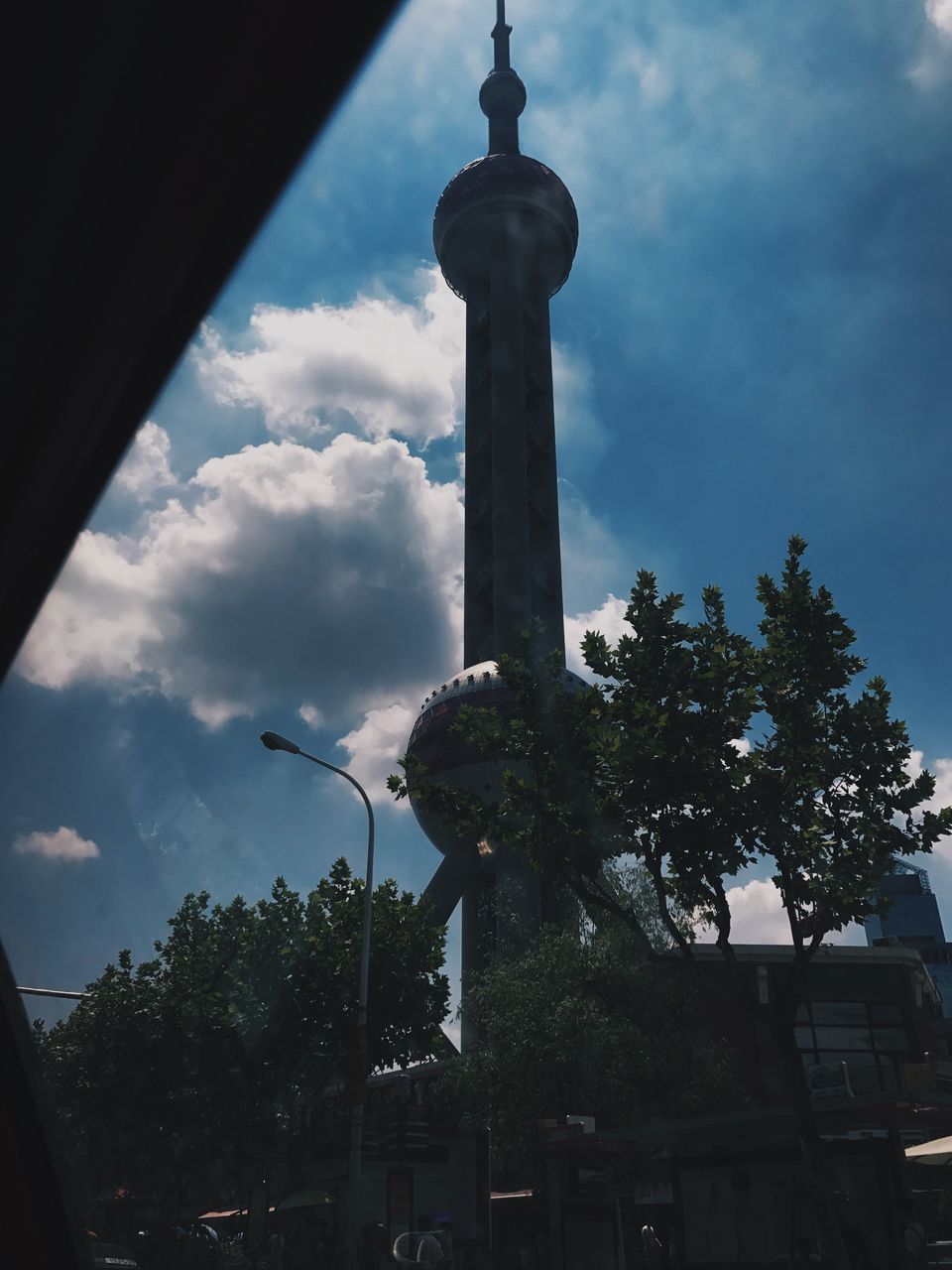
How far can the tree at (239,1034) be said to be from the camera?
2964cm

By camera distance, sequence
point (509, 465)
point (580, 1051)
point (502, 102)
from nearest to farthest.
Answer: point (580, 1051)
point (509, 465)
point (502, 102)

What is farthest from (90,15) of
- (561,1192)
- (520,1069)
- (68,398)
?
(520,1069)

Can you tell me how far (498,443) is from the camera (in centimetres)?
7781

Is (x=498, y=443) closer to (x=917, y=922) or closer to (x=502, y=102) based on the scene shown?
(x=502, y=102)

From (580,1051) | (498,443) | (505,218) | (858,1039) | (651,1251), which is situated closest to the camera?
(651,1251)

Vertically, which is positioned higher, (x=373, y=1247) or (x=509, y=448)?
(x=509, y=448)

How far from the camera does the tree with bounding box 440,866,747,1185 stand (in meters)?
30.5

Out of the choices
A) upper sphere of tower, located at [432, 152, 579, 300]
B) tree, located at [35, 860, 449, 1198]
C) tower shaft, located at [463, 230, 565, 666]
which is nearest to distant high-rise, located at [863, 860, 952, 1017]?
Answer: tower shaft, located at [463, 230, 565, 666]

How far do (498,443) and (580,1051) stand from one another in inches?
2160

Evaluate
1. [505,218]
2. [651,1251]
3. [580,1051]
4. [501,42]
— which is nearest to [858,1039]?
[580,1051]

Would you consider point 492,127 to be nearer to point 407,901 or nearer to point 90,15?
point 407,901

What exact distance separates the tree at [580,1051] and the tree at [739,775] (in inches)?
538

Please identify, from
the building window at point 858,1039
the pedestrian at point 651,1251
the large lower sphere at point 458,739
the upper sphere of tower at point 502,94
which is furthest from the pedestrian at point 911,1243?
the upper sphere of tower at point 502,94

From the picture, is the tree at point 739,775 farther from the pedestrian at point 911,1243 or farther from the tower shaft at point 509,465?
the tower shaft at point 509,465
